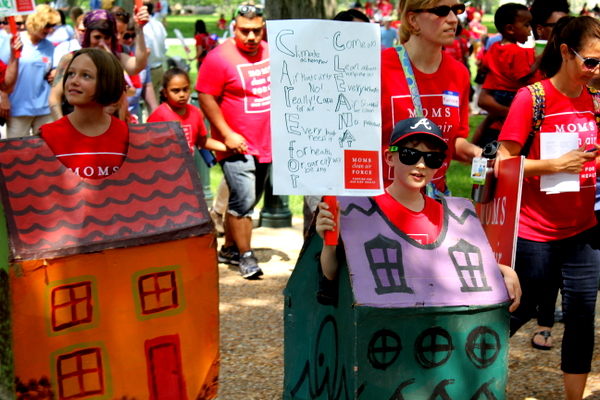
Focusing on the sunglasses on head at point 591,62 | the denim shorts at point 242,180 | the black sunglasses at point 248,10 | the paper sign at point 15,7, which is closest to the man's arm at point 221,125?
the denim shorts at point 242,180

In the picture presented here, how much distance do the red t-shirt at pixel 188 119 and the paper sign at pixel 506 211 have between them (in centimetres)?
338

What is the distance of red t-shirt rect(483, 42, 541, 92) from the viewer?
6.00 meters

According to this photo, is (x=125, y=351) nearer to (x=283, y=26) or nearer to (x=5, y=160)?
(x=5, y=160)

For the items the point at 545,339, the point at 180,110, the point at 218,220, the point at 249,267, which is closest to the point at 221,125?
the point at 180,110

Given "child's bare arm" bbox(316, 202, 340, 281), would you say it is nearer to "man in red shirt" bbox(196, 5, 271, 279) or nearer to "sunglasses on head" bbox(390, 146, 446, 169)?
"sunglasses on head" bbox(390, 146, 446, 169)

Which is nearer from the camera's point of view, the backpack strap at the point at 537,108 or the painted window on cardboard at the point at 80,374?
the painted window on cardboard at the point at 80,374

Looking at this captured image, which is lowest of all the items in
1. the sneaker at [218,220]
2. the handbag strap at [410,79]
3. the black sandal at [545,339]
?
the black sandal at [545,339]

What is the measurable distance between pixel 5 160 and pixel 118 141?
1.65ft

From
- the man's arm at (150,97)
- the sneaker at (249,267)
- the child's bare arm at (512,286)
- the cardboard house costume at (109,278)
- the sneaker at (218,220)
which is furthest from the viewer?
the man's arm at (150,97)

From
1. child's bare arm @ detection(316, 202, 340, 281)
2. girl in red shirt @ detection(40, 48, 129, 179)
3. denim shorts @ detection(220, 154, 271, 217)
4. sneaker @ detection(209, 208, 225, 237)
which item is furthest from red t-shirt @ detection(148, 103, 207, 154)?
child's bare arm @ detection(316, 202, 340, 281)

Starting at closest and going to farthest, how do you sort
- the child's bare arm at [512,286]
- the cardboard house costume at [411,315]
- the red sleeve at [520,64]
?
1. the cardboard house costume at [411,315]
2. the child's bare arm at [512,286]
3. the red sleeve at [520,64]

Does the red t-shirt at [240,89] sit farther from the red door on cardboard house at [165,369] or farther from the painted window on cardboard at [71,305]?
the painted window on cardboard at [71,305]

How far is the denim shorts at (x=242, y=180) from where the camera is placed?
21.5 ft

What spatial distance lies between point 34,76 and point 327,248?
6294 mm
